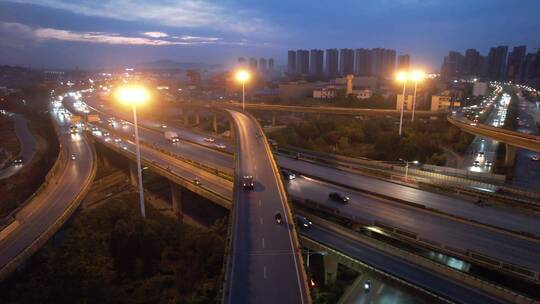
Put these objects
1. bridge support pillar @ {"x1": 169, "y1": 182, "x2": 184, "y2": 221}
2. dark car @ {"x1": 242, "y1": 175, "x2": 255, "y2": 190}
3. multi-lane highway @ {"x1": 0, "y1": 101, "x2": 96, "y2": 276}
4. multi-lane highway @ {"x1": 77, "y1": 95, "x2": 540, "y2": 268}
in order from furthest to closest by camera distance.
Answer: bridge support pillar @ {"x1": 169, "y1": 182, "x2": 184, "y2": 221}, dark car @ {"x1": 242, "y1": 175, "x2": 255, "y2": 190}, multi-lane highway @ {"x1": 0, "y1": 101, "x2": 96, "y2": 276}, multi-lane highway @ {"x1": 77, "y1": 95, "x2": 540, "y2": 268}

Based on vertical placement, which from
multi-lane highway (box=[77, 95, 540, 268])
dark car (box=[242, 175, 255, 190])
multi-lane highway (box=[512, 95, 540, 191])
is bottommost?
multi-lane highway (box=[512, 95, 540, 191])

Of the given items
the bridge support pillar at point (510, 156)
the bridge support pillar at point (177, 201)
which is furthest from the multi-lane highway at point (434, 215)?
the bridge support pillar at point (510, 156)

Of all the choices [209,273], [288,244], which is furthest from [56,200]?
[288,244]

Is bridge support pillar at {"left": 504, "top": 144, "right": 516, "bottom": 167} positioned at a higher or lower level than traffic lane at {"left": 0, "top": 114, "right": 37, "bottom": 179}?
higher

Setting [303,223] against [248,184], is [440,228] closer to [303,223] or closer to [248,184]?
[303,223]

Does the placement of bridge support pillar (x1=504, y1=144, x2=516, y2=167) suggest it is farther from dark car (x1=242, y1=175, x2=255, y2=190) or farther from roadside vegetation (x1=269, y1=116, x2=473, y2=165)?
dark car (x1=242, y1=175, x2=255, y2=190)

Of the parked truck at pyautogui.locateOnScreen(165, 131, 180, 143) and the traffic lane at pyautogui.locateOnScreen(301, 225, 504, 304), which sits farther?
the parked truck at pyautogui.locateOnScreen(165, 131, 180, 143)

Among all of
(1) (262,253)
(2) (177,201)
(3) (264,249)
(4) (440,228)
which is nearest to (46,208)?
(2) (177,201)

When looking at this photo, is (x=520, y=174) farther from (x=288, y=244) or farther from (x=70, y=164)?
(x=70, y=164)

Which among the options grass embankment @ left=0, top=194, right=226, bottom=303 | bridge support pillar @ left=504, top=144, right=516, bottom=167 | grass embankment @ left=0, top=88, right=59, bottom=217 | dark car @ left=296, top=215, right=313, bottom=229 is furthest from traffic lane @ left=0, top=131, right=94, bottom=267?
bridge support pillar @ left=504, top=144, right=516, bottom=167
